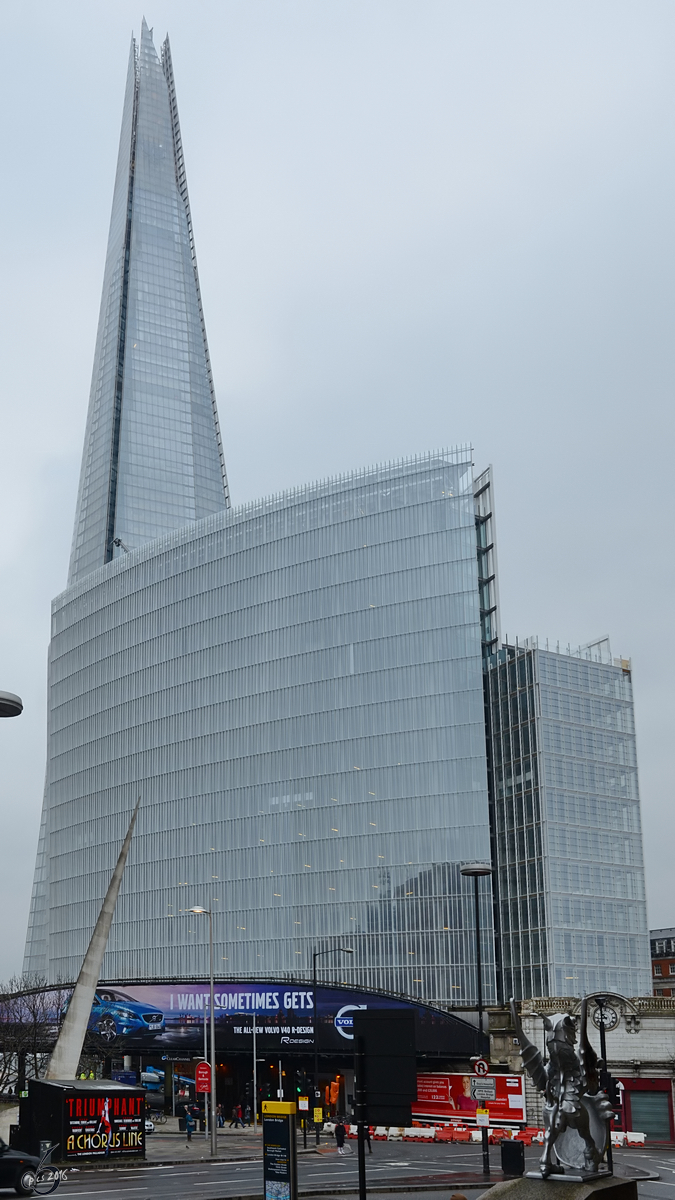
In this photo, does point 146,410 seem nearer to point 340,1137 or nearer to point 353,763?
point 353,763

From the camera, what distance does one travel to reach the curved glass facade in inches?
4232

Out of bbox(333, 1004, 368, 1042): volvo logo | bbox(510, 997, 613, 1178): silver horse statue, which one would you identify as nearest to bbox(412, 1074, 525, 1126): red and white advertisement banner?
bbox(333, 1004, 368, 1042): volvo logo

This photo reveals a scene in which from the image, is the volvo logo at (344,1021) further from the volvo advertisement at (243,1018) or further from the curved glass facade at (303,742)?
the curved glass facade at (303,742)

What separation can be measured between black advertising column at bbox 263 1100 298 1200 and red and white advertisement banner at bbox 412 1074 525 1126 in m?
32.6

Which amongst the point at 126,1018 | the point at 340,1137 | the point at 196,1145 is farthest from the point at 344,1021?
the point at 340,1137

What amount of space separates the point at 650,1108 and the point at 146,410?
14059 cm

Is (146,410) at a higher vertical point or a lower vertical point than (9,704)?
higher

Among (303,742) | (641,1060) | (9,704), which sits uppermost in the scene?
(303,742)

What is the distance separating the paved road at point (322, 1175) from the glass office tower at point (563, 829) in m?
50.0

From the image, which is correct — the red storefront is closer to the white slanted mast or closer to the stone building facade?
the stone building facade

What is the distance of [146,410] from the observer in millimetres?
181875

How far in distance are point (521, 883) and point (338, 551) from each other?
3516 centimetres

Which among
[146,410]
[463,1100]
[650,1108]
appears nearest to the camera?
[650,1108]

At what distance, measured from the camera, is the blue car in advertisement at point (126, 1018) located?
253 feet
